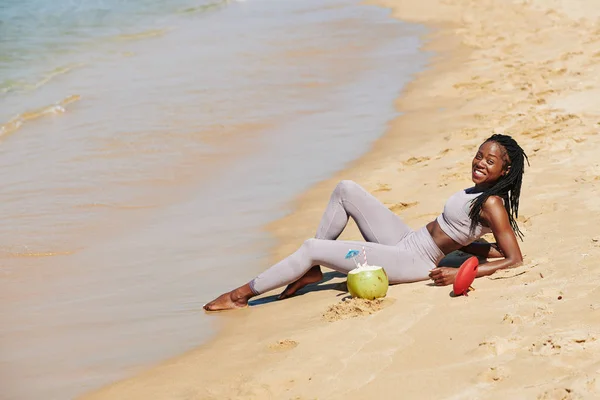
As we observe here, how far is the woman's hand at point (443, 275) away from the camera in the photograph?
501 cm

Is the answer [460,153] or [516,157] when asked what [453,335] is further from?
[460,153]

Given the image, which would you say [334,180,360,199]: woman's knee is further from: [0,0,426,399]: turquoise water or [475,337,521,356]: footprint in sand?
[475,337,521,356]: footprint in sand

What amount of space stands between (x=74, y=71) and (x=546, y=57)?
7563 mm

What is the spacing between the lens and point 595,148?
7.36 metres

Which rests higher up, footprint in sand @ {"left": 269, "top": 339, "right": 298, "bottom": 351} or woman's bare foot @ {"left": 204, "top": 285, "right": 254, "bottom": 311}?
footprint in sand @ {"left": 269, "top": 339, "right": 298, "bottom": 351}

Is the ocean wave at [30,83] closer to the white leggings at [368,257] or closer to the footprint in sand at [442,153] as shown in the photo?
the footprint in sand at [442,153]

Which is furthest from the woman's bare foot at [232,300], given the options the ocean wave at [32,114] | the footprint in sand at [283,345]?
the ocean wave at [32,114]

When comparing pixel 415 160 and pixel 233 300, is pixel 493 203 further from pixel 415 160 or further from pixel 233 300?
pixel 415 160

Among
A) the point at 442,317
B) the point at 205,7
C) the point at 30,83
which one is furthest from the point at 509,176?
the point at 205,7

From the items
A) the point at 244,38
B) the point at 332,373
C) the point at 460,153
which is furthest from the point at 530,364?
the point at 244,38

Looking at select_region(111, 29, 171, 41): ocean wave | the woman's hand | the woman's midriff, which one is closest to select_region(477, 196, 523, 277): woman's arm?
the woman's hand

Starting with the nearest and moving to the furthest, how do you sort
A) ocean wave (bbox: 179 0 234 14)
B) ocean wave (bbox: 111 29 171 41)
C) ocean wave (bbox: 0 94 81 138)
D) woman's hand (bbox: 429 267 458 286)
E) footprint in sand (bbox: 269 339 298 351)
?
footprint in sand (bbox: 269 339 298 351)
woman's hand (bbox: 429 267 458 286)
ocean wave (bbox: 0 94 81 138)
ocean wave (bbox: 111 29 171 41)
ocean wave (bbox: 179 0 234 14)

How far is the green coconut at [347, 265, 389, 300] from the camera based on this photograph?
5035 mm

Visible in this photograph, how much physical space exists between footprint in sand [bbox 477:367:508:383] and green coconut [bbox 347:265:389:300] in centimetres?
132
